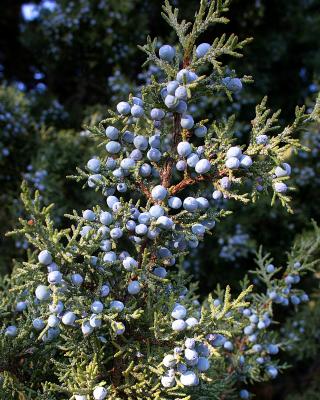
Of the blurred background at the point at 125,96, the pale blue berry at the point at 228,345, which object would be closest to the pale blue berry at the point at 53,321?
the pale blue berry at the point at 228,345

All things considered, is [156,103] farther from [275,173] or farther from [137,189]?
[275,173]

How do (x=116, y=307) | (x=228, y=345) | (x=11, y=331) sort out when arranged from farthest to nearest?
(x=228, y=345) → (x=11, y=331) → (x=116, y=307)

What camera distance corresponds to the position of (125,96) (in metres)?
3.68

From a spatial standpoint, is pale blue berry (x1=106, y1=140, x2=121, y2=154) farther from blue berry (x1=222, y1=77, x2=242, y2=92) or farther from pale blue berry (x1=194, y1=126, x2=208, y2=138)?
blue berry (x1=222, y1=77, x2=242, y2=92)

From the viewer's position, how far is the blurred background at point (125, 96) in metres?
3.43

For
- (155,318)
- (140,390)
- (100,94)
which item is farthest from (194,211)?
(100,94)

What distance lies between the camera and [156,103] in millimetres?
1349

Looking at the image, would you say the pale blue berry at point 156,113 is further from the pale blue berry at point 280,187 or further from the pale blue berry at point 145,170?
the pale blue berry at point 280,187

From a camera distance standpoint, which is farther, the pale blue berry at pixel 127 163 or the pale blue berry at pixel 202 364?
the pale blue berry at pixel 127 163

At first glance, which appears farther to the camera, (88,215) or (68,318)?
(88,215)

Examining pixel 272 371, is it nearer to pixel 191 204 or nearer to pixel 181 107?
pixel 191 204

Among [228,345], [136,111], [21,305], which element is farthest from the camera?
[228,345]

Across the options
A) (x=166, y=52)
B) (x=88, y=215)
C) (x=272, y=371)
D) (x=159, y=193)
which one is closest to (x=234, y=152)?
(x=159, y=193)

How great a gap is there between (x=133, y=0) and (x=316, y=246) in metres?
2.87
